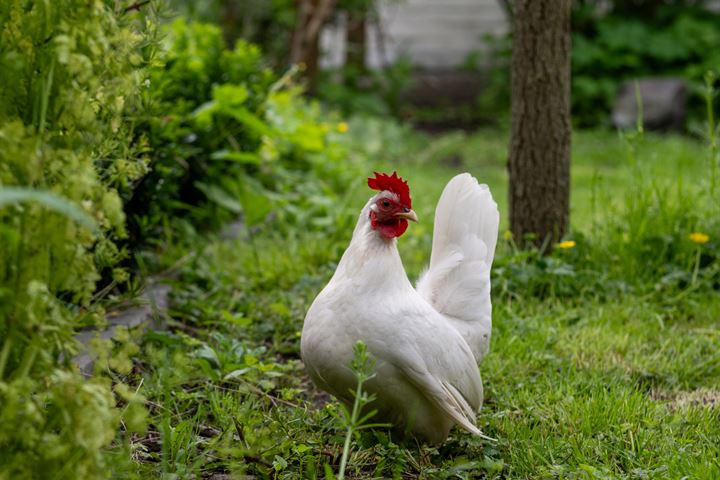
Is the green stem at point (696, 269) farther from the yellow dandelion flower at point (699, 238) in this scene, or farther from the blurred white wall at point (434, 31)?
the blurred white wall at point (434, 31)

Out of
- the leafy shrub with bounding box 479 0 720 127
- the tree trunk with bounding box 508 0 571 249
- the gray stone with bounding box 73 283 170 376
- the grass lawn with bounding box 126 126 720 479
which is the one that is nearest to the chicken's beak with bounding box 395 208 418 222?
the grass lawn with bounding box 126 126 720 479

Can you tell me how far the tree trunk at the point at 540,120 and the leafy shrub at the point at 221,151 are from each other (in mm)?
1409

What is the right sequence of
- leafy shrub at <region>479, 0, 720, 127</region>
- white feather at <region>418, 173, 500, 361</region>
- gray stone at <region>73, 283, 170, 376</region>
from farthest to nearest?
leafy shrub at <region>479, 0, 720, 127</region>
gray stone at <region>73, 283, 170, 376</region>
white feather at <region>418, 173, 500, 361</region>

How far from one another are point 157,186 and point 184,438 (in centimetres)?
183

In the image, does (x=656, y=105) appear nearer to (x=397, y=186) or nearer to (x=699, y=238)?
(x=699, y=238)

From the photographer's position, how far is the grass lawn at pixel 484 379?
267 centimetres

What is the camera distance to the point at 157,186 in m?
4.21

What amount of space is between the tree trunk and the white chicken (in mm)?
1836

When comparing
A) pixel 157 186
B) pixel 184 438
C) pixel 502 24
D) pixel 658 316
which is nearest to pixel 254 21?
pixel 502 24

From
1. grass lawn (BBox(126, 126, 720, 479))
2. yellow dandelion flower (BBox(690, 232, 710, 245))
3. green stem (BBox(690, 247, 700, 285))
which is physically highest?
yellow dandelion flower (BBox(690, 232, 710, 245))

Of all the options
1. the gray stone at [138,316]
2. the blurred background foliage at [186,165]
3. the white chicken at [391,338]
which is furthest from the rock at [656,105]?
the white chicken at [391,338]

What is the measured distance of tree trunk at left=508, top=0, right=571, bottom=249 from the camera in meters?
4.56

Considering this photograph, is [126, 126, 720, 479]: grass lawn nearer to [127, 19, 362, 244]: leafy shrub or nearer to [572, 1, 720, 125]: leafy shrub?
[127, 19, 362, 244]: leafy shrub

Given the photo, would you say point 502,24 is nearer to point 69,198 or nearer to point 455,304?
point 455,304
